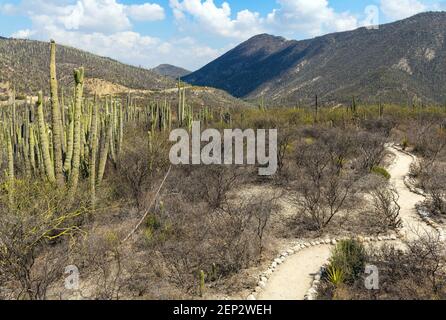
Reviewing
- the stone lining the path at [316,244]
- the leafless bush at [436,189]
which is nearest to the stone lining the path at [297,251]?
the stone lining the path at [316,244]

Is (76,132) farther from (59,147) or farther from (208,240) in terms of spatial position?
(208,240)

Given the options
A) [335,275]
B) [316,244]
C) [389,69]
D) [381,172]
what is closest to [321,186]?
[316,244]

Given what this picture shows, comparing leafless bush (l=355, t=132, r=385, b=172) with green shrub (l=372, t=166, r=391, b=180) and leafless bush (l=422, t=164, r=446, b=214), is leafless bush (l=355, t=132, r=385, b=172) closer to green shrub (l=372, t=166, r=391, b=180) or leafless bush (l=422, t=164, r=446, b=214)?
green shrub (l=372, t=166, r=391, b=180)

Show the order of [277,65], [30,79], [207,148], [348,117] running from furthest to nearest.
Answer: [277,65] < [30,79] < [348,117] < [207,148]

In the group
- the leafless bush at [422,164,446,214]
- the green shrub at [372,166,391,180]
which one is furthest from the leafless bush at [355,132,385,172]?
the leafless bush at [422,164,446,214]

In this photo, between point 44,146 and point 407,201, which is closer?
point 44,146
